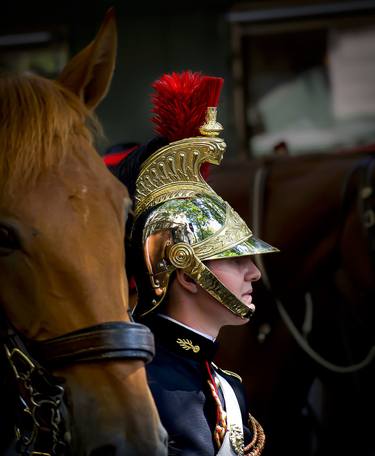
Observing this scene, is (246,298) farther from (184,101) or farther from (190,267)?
(184,101)

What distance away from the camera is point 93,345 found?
6.38 ft

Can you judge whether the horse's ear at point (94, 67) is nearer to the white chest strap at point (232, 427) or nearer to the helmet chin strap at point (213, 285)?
the helmet chin strap at point (213, 285)

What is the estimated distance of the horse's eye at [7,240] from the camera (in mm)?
1961

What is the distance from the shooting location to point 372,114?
6383 millimetres

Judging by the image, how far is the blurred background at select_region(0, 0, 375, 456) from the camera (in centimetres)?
638

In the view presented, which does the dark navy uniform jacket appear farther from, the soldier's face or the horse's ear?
the horse's ear

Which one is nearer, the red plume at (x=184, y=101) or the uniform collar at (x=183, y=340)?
the uniform collar at (x=183, y=340)

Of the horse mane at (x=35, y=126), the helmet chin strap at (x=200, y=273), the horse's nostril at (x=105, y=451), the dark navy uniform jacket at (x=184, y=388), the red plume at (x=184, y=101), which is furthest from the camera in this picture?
the red plume at (x=184, y=101)

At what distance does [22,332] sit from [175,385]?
477mm

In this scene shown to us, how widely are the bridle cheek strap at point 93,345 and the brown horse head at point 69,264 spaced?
1cm

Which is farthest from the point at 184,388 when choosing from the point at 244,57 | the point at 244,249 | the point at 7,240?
the point at 244,57

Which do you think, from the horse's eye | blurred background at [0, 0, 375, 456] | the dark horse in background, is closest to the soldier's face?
the horse's eye

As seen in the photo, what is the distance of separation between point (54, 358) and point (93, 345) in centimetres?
8

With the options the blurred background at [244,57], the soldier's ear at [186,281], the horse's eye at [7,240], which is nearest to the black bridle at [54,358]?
the horse's eye at [7,240]
